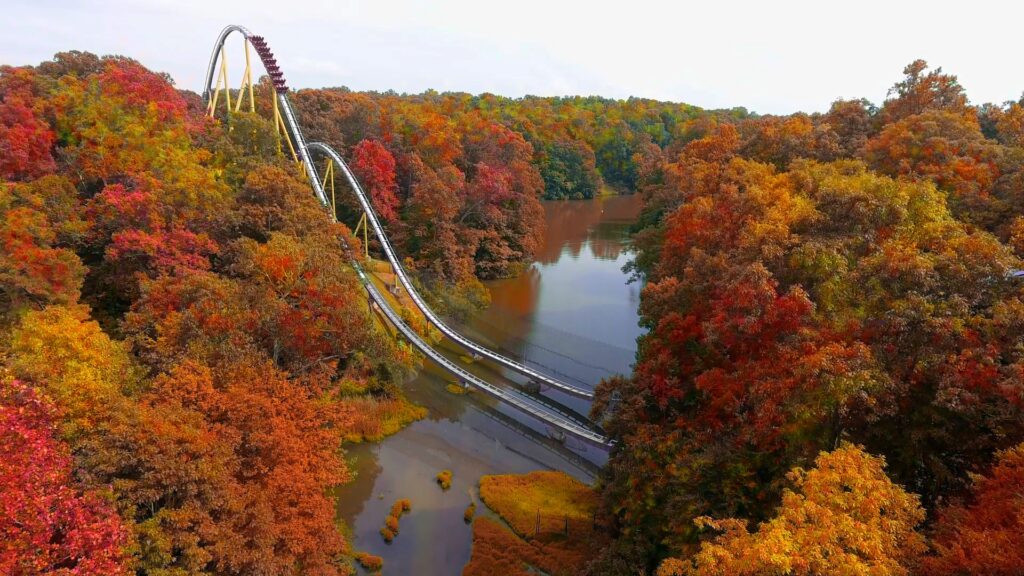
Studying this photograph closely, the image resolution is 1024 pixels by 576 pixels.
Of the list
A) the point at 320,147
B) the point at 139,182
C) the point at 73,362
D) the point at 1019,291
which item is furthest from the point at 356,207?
the point at 1019,291

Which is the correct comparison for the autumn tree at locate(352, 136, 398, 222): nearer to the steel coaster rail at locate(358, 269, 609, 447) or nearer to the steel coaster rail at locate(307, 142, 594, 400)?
the steel coaster rail at locate(307, 142, 594, 400)

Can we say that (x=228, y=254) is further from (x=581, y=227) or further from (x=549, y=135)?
(x=549, y=135)

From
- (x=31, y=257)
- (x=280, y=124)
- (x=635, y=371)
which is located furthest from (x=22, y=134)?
(x=635, y=371)

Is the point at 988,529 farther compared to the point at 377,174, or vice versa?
the point at 377,174

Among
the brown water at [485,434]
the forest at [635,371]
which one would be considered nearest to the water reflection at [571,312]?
the brown water at [485,434]

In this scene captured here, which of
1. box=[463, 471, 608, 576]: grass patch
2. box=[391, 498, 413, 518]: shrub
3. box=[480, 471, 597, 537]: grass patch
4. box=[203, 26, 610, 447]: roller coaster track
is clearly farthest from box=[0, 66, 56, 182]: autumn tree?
box=[463, 471, 608, 576]: grass patch

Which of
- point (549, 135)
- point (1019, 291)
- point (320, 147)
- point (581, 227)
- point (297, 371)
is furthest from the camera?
point (549, 135)

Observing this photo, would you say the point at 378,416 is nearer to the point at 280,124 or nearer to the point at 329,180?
the point at 329,180

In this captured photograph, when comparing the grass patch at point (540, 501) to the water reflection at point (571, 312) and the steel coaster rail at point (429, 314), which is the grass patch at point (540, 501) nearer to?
the steel coaster rail at point (429, 314)
